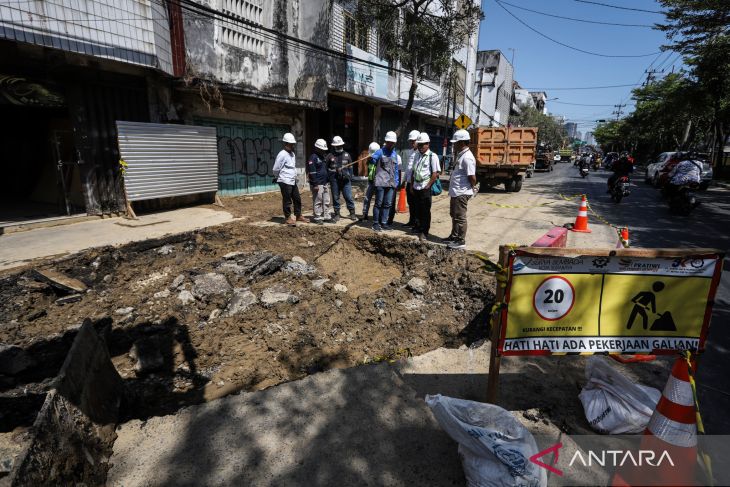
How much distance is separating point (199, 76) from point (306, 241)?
545cm

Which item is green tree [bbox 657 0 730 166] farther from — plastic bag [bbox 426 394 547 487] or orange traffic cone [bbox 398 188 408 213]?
plastic bag [bbox 426 394 547 487]

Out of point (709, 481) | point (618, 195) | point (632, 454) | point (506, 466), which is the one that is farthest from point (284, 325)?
point (618, 195)

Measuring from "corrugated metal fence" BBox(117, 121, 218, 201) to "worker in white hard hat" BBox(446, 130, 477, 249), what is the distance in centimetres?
659

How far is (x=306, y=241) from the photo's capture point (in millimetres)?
7172

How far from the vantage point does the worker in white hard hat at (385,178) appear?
23.3 feet

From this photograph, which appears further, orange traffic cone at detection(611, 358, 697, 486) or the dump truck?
the dump truck

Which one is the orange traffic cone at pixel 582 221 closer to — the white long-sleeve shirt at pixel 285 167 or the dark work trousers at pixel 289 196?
the dark work trousers at pixel 289 196

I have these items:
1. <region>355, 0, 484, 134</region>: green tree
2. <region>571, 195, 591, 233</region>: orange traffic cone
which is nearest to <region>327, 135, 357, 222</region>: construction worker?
<region>571, 195, 591, 233</region>: orange traffic cone

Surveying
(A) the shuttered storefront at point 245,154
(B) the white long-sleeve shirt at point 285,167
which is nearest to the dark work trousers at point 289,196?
(B) the white long-sleeve shirt at point 285,167

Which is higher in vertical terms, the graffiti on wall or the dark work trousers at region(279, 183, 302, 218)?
the graffiti on wall

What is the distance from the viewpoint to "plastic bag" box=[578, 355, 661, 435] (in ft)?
8.00

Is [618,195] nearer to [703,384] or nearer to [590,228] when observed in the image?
[590,228]

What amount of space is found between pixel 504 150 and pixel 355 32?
7459mm

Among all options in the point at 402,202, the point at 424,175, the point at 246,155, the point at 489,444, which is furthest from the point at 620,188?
the point at 489,444
